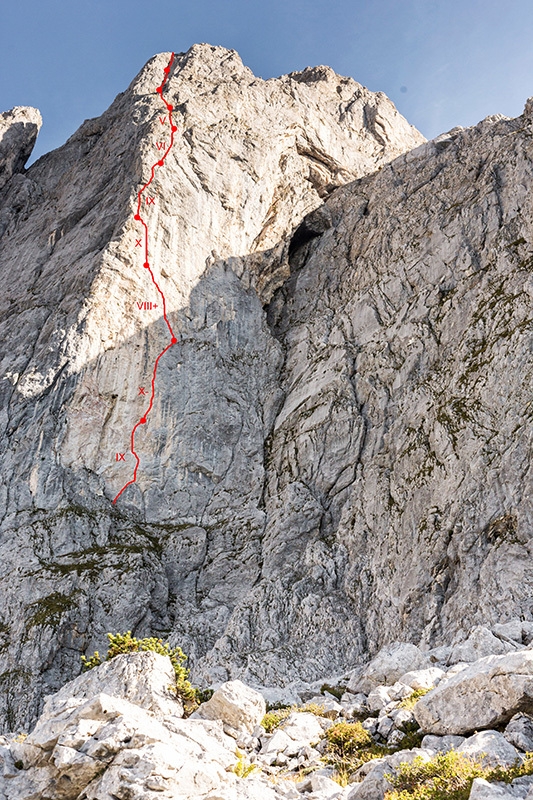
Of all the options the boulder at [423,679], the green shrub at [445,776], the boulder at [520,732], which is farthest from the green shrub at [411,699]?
the green shrub at [445,776]

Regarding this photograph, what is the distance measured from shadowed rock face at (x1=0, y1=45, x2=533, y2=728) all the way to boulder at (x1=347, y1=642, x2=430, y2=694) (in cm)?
732

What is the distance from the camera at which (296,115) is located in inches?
2992

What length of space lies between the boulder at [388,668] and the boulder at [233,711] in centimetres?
629

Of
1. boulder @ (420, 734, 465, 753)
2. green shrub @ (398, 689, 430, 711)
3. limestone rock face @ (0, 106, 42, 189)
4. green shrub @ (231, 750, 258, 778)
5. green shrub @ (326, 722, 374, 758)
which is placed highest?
limestone rock face @ (0, 106, 42, 189)

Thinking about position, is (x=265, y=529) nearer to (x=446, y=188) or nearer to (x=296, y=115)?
(x=446, y=188)

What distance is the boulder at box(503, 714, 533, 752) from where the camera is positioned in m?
13.0

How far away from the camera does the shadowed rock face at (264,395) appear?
122 feet

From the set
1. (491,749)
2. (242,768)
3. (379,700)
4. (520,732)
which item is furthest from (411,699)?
(242,768)

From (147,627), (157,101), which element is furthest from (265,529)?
(157,101)

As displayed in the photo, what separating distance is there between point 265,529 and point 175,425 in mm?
12437

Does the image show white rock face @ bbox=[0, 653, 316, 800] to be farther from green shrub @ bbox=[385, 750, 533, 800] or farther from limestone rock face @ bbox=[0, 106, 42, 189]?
limestone rock face @ bbox=[0, 106, 42, 189]

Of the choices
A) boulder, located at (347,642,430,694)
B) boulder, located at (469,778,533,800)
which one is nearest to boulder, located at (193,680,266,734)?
boulder, located at (347,642,430,694)

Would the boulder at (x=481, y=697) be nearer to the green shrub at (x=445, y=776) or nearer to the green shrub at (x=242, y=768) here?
the green shrub at (x=445, y=776)

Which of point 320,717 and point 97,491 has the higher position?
point 97,491
